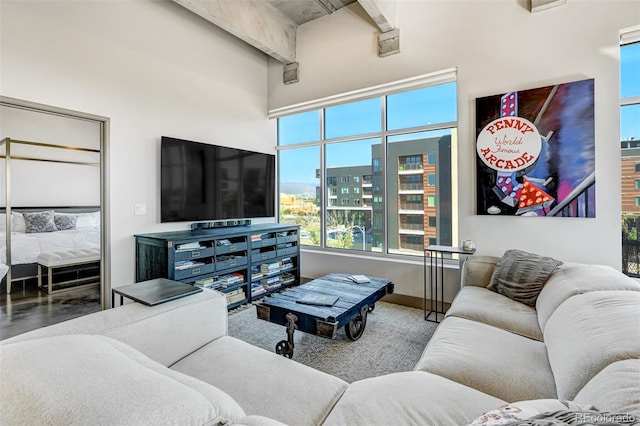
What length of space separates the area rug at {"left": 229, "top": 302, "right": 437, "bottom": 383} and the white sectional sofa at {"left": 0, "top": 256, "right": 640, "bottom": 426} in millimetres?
655

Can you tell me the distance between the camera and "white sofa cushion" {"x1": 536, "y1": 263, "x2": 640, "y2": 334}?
5.56 feet

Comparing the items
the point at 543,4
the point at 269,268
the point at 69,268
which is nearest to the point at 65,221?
the point at 69,268

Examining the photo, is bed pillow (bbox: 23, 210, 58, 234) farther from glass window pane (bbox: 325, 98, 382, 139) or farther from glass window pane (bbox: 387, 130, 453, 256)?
glass window pane (bbox: 387, 130, 453, 256)

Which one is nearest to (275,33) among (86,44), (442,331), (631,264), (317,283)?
(86,44)

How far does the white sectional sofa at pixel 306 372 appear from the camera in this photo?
25.4 inches

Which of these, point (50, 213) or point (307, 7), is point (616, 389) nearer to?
point (50, 213)

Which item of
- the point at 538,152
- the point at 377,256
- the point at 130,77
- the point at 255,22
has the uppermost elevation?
the point at 255,22

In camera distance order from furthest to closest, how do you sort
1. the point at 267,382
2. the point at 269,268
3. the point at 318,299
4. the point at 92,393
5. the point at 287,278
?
the point at 287,278, the point at 269,268, the point at 318,299, the point at 267,382, the point at 92,393

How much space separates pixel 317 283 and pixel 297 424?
192cm

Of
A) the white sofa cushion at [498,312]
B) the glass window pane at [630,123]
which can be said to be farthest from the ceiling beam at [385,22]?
the white sofa cushion at [498,312]

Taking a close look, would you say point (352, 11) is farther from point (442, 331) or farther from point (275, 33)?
point (442, 331)

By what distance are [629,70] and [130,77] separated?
476 centimetres

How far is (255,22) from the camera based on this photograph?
3.71 meters

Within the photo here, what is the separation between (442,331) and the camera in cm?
180
